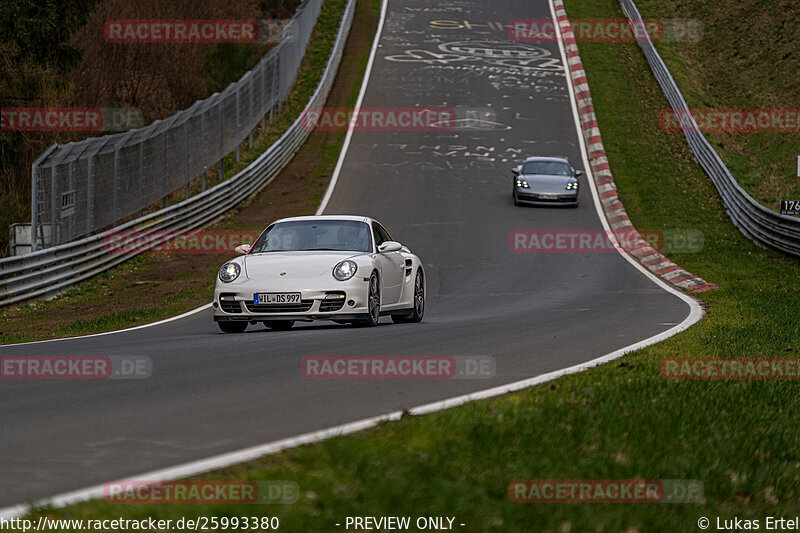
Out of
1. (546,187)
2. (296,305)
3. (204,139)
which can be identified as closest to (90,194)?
(204,139)

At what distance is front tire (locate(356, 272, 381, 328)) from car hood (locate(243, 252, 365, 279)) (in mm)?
386

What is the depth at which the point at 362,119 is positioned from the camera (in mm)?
43969

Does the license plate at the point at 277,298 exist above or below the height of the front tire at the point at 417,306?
above

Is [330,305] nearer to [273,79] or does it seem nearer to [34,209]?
[34,209]

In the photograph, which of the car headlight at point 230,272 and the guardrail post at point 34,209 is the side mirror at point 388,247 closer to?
the car headlight at point 230,272

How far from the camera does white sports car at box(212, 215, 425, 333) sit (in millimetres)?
12977

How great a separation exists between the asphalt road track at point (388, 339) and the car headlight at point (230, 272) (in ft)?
2.41

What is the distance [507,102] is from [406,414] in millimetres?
40526

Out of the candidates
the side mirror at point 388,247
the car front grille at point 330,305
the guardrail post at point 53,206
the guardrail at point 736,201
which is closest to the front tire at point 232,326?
the car front grille at point 330,305

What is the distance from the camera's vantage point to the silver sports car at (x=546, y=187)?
32.6 meters

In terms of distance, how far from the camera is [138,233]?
82.7 feet

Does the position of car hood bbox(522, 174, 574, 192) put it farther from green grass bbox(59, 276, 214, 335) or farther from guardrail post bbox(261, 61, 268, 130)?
green grass bbox(59, 276, 214, 335)

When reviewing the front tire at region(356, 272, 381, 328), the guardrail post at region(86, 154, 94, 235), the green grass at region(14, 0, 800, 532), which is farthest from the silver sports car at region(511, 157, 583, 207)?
the green grass at region(14, 0, 800, 532)

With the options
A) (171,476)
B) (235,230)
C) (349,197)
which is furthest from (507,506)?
(349,197)
